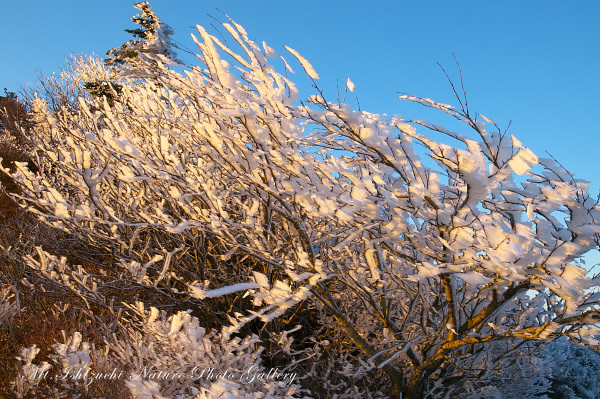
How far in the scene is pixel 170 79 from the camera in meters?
3.31

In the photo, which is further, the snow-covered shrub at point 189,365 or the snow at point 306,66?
the snow-covered shrub at point 189,365

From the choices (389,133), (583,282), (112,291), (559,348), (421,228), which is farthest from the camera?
(559,348)

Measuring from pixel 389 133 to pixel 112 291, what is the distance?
14.1ft

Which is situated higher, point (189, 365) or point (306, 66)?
point (306, 66)

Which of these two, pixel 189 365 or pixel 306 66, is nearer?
pixel 306 66

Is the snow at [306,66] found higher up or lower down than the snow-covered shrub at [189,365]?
higher up

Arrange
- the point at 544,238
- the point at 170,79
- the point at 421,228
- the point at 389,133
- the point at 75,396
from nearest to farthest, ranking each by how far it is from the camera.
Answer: the point at 544,238
the point at 389,133
the point at 75,396
the point at 170,79
the point at 421,228

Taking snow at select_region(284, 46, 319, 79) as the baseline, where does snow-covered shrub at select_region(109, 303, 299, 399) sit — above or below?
below

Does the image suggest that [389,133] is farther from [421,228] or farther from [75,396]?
[75,396]

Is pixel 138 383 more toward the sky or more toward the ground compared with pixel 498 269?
more toward the ground

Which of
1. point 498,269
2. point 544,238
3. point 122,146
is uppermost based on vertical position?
point 544,238

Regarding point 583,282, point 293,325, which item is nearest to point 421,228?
point 583,282

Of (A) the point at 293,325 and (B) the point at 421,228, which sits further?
(A) the point at 293,325

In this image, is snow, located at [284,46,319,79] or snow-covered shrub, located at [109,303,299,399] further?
snow-covered shrub, located at [109,303,299,399]
